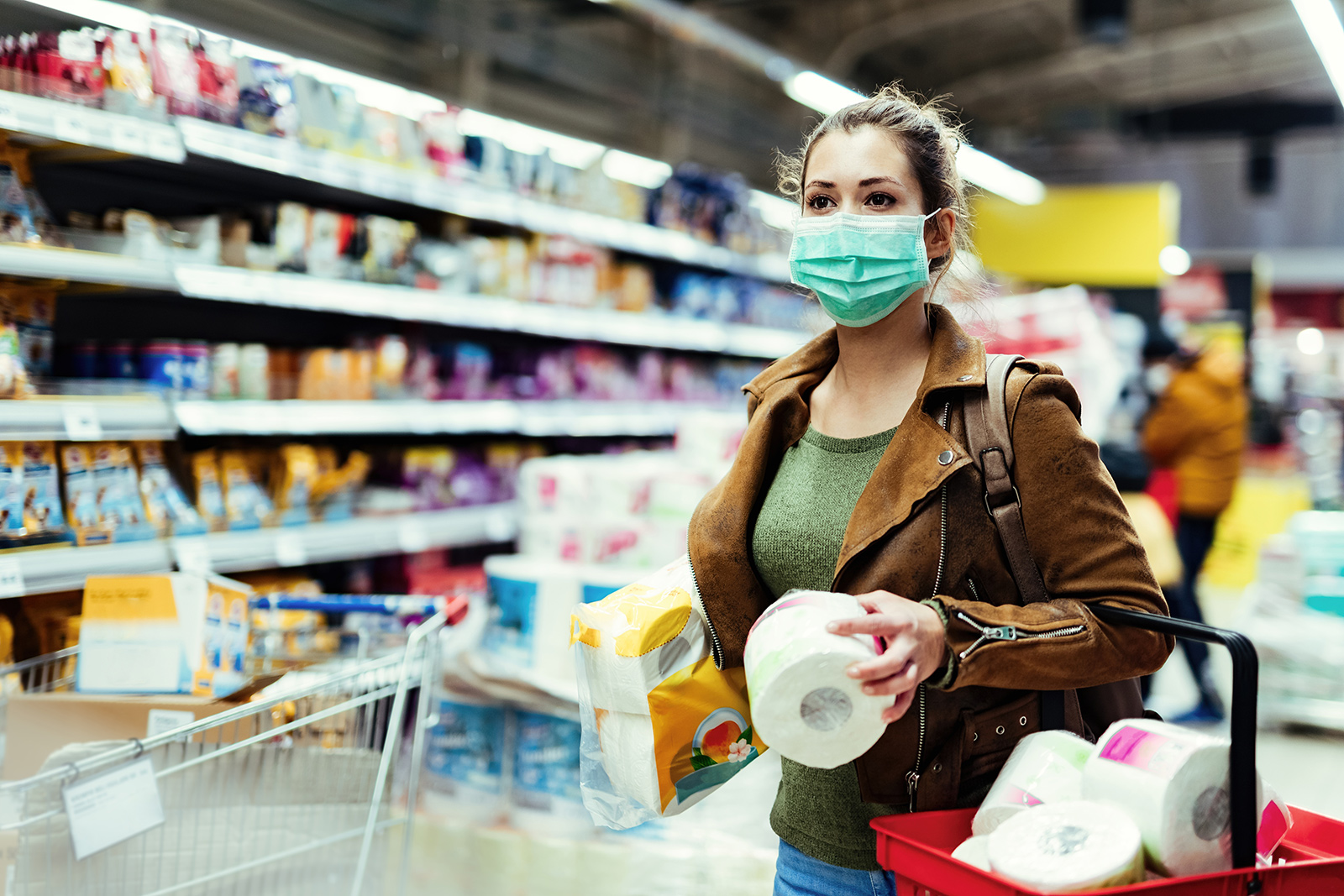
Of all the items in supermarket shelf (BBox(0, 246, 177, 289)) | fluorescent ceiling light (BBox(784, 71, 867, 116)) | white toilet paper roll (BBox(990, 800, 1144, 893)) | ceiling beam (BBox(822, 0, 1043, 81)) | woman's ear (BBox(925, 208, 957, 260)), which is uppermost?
ceiling beam (BBox(822, 0, 1043, 81))

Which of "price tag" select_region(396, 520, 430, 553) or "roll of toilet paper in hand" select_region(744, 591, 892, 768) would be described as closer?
"roll of toilet paper in hand" select_region(744, 591, 892, 768)

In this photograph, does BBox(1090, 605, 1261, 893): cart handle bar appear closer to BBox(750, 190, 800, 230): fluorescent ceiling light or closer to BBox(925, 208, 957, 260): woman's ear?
BBox(925, 208, 957, 260): woman's ear

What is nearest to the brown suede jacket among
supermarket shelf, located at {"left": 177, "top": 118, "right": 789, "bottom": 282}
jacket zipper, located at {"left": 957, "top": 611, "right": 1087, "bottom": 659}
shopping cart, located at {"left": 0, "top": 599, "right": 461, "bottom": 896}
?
jacket zipper, located at {"left": 957, "top": 611, "right": 1087, "bottom": 659}

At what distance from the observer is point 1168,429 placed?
611 centimetres

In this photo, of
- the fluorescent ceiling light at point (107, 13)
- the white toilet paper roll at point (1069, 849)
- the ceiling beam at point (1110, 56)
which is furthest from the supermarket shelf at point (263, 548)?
the ceiling beam at point (1110, 56)

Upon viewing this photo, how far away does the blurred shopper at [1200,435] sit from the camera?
595cm

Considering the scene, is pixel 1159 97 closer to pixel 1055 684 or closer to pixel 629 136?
pixel 629 136

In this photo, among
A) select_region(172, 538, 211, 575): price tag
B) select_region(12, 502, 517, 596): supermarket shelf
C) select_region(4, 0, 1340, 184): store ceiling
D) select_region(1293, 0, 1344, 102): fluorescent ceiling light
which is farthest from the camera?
select_region(1293, 0, 1344, 102): fluorescent ceiling light

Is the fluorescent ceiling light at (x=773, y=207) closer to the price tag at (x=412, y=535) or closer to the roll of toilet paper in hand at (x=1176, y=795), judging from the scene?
the price tag at (x=412, y=535)

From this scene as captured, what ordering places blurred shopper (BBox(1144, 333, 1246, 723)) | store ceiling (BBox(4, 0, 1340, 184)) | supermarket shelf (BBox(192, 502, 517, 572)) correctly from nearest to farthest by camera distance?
supermarket shelf (BBox(192, 502, 517, 572)) < blurred shopper (BBox(1144, 333, 1246, 723)) < store ceiling (BBox(4, 0, 1340, 184))

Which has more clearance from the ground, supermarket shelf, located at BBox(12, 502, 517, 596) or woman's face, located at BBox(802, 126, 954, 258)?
woman's face, located at BBox(802, 126, 954, 258)

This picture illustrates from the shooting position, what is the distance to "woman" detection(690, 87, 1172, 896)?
3.94 ft

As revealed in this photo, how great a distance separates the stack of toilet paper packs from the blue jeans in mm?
253

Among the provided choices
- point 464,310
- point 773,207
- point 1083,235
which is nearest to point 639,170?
point 773,207
